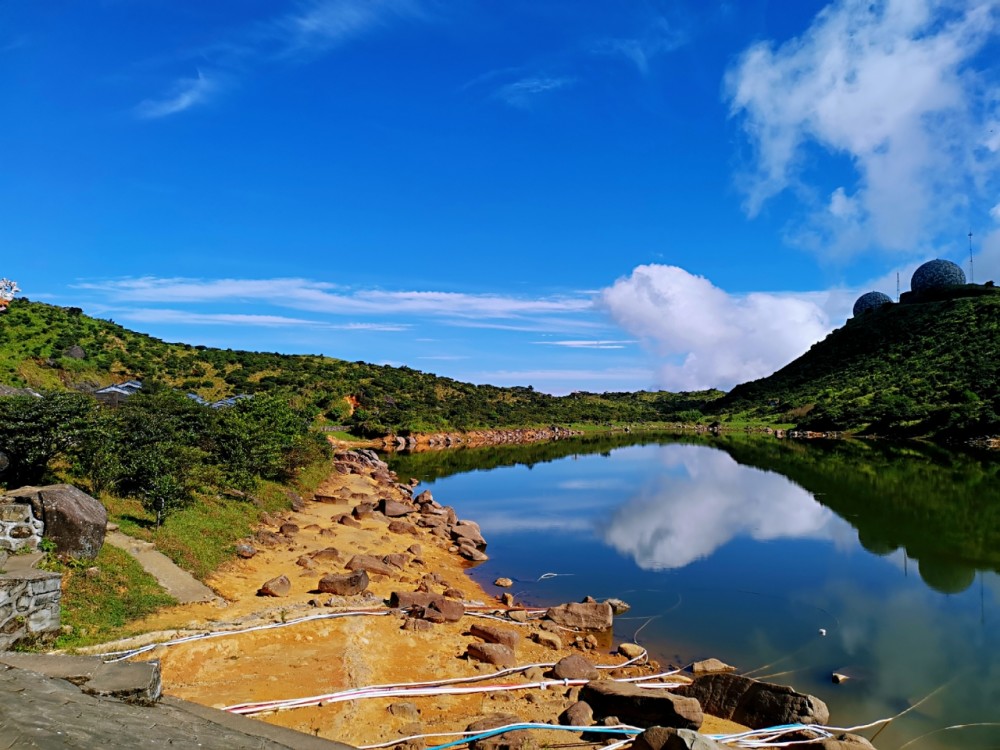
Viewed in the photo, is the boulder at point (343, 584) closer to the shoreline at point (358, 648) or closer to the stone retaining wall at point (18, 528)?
the shoreline at point (358, 648)

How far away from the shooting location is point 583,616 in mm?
14477

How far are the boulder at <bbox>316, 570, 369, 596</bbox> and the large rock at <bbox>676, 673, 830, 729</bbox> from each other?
7.95 metres

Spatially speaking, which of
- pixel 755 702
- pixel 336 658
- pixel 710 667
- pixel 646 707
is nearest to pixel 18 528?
pixel 336 658

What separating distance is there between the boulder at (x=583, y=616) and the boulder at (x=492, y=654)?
3.34 meters

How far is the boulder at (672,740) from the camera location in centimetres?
670

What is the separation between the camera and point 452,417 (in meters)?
85.1

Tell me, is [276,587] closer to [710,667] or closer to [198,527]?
[198,527]

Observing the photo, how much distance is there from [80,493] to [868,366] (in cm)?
10952

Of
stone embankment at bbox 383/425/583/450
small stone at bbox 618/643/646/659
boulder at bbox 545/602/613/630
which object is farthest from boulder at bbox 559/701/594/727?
stone embankment at bbox 383/425/583/450

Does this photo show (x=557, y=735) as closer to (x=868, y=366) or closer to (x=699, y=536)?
(x=699, y=536)

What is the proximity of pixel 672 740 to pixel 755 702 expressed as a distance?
315 cm

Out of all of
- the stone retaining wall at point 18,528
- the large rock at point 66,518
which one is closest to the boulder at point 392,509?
the large rock at point 66,518

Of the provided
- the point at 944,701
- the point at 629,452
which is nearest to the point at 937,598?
the point at 944,701

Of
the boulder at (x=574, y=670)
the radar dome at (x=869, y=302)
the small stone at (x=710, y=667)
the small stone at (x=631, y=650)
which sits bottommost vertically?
the small stone at (x=631, y=650)
